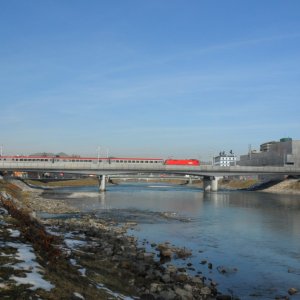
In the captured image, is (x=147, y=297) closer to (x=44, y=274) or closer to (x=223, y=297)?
(x=223, y=297)

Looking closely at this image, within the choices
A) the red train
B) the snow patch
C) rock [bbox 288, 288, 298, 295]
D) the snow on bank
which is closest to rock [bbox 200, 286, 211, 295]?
rock [bbox 288, 288, 298, 295]

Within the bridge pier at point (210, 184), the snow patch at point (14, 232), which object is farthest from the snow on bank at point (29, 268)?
the bridge pier at point (210, 184)

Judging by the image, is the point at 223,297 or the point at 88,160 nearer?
the point at 223,297

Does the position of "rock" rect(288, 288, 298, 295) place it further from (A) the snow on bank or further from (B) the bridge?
(B) the bridge

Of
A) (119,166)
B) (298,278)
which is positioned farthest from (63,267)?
(119,166)

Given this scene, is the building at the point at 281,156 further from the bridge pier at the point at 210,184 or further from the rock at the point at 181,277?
the rock at the point at 181,277

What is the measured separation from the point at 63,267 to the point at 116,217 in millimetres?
26682

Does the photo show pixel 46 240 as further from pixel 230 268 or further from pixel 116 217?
pixel 116 217

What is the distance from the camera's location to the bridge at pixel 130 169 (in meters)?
83.8

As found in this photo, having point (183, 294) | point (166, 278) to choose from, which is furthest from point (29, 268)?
point (166, 278)

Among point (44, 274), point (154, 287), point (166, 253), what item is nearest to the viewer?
point (44, 274)

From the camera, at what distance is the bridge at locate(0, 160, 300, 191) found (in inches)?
3300

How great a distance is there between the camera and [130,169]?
288 ft

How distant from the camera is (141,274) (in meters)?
15.4
